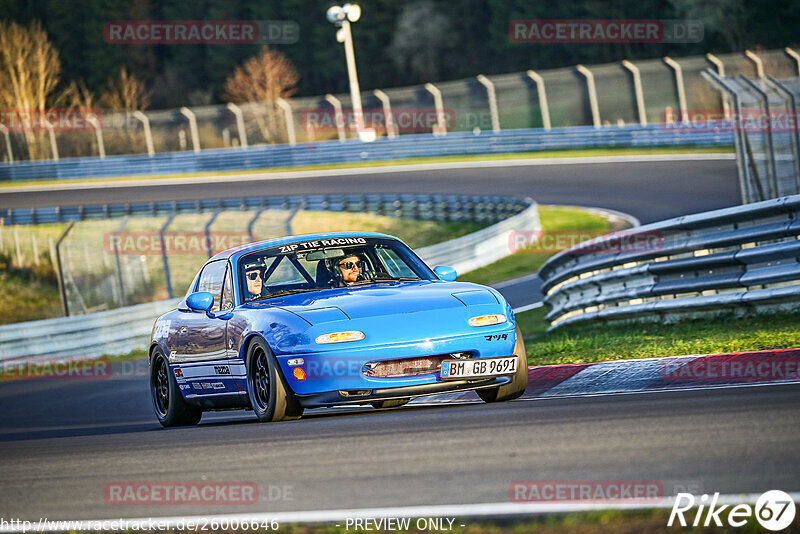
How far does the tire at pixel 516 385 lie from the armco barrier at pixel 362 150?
28.0 metres

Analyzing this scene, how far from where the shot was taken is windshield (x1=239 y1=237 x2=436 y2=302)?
30.0ft

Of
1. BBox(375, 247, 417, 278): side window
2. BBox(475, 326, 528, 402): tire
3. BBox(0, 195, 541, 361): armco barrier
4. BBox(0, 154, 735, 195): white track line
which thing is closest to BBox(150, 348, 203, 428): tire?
BBox(375, 247, 417, 278): side window

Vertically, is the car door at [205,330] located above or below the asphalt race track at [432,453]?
above

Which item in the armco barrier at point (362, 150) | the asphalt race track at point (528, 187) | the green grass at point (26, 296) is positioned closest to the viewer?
the asphalt race track at point (528, 187)

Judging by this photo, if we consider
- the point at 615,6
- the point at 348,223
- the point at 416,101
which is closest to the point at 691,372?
the point at 348,223

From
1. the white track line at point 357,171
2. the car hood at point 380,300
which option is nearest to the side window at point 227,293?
the car hood at point 380,300

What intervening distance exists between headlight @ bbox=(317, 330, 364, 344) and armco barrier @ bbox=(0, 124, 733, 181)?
2887 centimetres

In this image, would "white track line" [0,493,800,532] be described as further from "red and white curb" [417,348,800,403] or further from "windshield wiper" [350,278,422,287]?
"windshield wiper" [350,278,422,287]

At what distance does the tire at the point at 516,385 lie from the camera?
330 inches

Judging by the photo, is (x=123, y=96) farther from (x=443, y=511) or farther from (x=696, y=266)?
(x=443, y=511)

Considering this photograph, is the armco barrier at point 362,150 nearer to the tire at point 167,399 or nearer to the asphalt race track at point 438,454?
the tire at point 167,399

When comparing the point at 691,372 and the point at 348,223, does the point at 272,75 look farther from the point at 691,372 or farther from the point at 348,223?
the point at 691,372

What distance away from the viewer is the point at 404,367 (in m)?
7.93

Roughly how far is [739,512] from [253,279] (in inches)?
219
